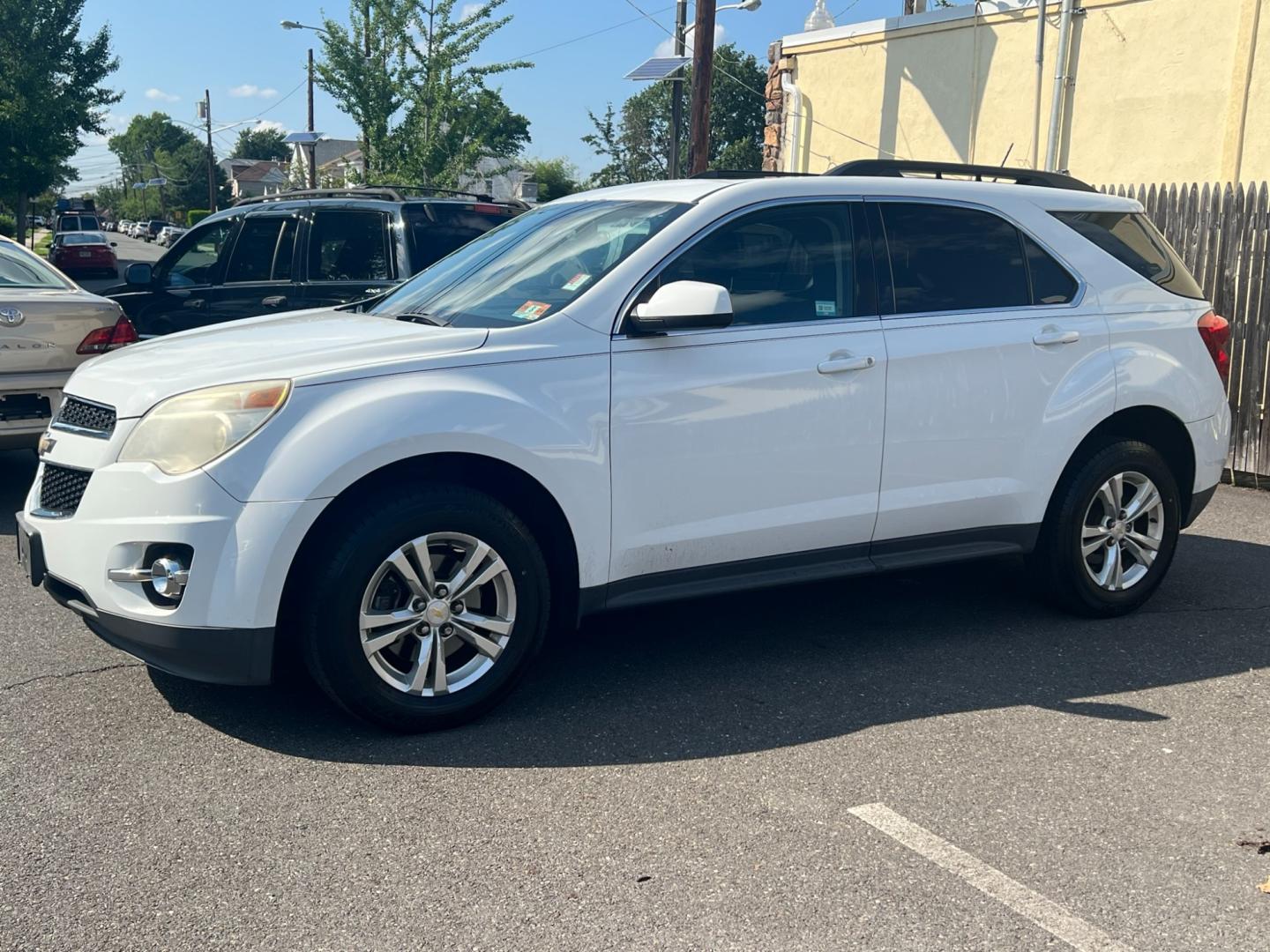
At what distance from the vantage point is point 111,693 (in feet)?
14.3

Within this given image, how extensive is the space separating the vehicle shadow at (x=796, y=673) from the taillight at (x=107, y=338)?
344 cm

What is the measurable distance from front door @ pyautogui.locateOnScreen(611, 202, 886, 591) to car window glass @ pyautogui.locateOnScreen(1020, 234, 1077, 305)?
2.73 ft

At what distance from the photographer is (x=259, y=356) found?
4.10 metres

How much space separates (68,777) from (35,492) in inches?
44.7

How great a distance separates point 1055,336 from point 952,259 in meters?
0.54

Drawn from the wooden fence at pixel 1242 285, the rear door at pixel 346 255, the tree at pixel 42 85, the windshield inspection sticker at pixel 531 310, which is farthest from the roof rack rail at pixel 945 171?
the tree at pixel 42 85

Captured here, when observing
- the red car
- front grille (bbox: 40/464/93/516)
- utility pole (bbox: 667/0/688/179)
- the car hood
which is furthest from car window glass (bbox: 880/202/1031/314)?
the red car

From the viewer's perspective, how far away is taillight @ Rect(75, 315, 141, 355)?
7281mm

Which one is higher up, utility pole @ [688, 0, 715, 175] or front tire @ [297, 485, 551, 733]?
utility pole @ [688, 0, 715, 175]

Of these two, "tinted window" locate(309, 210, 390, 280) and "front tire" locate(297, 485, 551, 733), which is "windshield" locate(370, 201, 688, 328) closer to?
"front tire" locate(297, 485, 551, 733)

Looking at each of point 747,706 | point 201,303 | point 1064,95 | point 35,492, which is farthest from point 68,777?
point 1064,95

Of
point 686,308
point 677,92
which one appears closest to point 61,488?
point 686,308

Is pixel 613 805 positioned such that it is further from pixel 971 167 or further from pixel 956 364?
pixel 971 167

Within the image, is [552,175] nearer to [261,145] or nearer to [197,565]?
[197,565]
